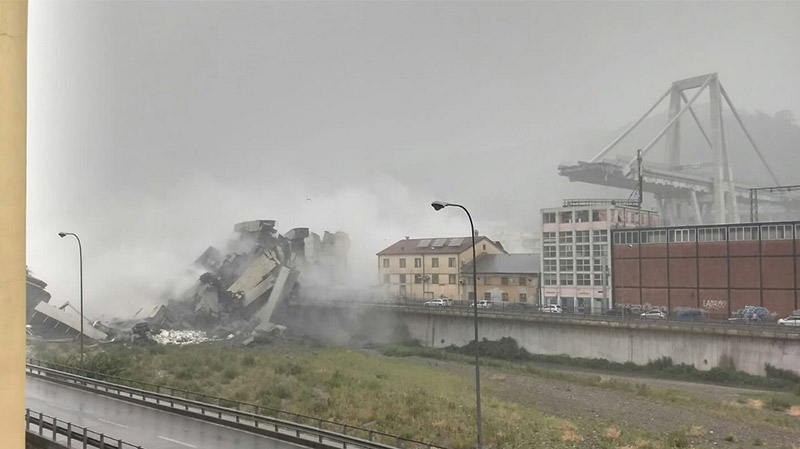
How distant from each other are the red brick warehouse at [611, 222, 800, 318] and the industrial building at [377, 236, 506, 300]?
14.4 m

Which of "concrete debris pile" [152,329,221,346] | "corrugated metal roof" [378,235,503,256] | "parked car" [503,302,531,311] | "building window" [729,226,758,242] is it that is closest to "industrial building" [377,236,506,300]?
"corrugated metal roof" [378,235,503,256]

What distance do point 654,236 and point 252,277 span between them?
114 ft

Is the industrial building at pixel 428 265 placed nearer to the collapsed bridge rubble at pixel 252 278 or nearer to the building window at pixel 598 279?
the collapsed bridge rubble at pixel 252 278

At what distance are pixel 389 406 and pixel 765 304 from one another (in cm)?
2579

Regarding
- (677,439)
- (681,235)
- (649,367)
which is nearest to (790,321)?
(649,367)

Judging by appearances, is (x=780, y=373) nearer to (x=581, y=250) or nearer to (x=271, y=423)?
(x=581, y=250)

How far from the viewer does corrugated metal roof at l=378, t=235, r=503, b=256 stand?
5354cm

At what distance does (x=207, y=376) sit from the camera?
3044 cm

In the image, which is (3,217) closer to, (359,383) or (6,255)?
(6,255)

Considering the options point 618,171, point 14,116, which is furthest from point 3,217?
point 618,171

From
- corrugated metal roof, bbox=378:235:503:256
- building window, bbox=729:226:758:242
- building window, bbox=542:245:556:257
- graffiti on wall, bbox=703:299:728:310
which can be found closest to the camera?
building window, bbox=729:226:758:242

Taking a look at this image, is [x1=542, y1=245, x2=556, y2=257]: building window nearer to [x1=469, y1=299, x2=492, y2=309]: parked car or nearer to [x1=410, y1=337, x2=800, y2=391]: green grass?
[x1=469, y1=299, x2=492, y2=309]: parked car

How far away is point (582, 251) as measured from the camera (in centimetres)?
4572

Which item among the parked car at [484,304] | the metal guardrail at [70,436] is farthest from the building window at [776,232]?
the metal guardrail at [70,436]
